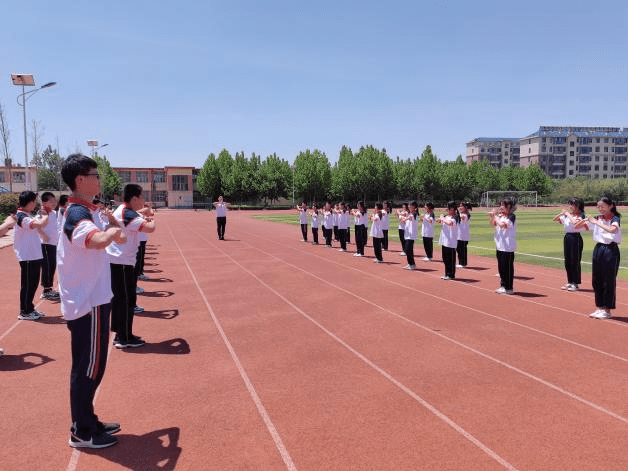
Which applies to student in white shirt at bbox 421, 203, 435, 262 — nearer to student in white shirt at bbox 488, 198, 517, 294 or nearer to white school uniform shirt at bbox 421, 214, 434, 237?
white school uniform shirt at bbox 421, 214, 434, 237

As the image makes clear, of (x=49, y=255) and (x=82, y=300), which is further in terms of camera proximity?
(x=49, y=255)

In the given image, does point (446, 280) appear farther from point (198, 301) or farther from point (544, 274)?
point (198, 301)

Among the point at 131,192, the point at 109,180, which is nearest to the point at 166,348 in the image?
the point at 131,192

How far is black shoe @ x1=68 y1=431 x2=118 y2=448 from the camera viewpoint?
12.2 feet

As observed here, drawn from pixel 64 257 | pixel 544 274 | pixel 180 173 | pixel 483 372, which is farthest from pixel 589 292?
pixel 180 173

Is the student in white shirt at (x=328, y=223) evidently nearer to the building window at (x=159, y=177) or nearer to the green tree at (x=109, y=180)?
the green tree at (x=109, y=180)

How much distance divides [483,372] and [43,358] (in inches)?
215

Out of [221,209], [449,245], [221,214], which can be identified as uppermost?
[221,209]

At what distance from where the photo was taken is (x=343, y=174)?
76062mm

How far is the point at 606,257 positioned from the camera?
7574mm

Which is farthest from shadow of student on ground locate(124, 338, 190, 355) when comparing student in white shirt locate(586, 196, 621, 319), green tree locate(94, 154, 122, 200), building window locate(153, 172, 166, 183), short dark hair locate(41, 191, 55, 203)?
building window locate(153, 172, 166, 183)

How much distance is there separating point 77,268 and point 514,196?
82.4 m

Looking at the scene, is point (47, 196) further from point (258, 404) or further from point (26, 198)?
point (258, 404)

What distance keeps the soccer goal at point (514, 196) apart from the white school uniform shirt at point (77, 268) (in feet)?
260
